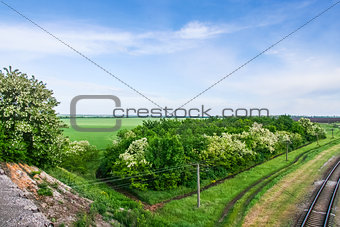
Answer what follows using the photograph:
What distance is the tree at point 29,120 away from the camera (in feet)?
43.0

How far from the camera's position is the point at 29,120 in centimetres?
Result: 1438

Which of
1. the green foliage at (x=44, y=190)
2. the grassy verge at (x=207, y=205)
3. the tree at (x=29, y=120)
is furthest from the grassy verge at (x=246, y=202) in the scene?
the tree at (x=29, y=120)

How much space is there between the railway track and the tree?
19.2m

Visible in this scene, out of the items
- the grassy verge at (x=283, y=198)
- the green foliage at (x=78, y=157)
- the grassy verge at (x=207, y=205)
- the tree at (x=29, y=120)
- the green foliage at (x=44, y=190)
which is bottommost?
the grassy verge at (x=207, y=205)

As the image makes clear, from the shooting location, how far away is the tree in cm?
1309

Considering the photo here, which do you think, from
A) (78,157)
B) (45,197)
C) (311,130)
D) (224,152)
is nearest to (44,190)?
(45,197)

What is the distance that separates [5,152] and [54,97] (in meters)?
5.34

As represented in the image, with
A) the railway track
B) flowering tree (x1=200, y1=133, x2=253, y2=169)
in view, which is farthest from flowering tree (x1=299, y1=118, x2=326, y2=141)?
flowering tree (x1=200, y1=133, x2=253, y2=169)

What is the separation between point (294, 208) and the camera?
20000mm

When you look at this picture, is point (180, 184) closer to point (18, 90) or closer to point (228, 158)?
point (228, 158)

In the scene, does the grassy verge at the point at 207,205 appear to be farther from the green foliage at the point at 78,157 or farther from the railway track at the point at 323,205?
the green foliage at the point at 78,157

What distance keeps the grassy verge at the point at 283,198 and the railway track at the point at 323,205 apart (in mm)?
950

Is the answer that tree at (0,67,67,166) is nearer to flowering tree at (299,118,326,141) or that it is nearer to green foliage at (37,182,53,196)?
green foliage at (37,182,53,196)

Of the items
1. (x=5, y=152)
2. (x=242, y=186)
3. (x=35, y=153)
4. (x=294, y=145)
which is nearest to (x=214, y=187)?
(x=242, y=186)
